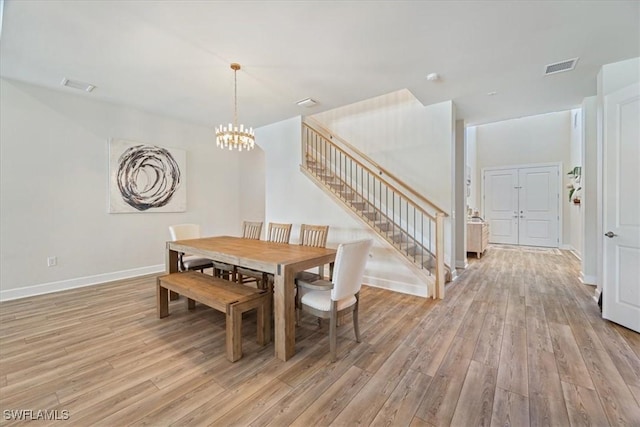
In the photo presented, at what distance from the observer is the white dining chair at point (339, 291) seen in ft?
7.14

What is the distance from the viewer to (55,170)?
4016mm

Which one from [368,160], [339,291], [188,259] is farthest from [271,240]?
[368,160]

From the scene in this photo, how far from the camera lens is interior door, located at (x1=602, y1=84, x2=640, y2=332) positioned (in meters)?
2.71

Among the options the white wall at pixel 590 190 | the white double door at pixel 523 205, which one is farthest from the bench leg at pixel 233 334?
the white double door at pixel 523 205

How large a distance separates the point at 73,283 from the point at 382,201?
5.32m

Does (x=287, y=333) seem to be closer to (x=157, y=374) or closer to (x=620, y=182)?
(x=157, y=374)

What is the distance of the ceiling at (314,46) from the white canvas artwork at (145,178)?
89 centimetres

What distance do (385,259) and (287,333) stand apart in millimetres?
2368

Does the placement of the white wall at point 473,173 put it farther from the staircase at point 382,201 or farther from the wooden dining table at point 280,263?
the wooden dining table at point 280,263

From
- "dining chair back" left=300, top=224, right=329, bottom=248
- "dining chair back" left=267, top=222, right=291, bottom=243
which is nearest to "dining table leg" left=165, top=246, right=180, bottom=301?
A: "dining chair back" left=267, top=222, right=291, bottom=243

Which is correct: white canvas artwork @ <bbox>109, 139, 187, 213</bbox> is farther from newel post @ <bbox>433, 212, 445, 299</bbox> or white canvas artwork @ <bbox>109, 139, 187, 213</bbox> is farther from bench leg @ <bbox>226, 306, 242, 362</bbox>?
newel post @ <bbox>433, 212, 445, 299</bbox>

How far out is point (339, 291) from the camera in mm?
2223

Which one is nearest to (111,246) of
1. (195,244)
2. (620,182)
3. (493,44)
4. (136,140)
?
(136,140)

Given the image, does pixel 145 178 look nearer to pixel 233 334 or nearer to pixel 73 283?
pixel 73 283
